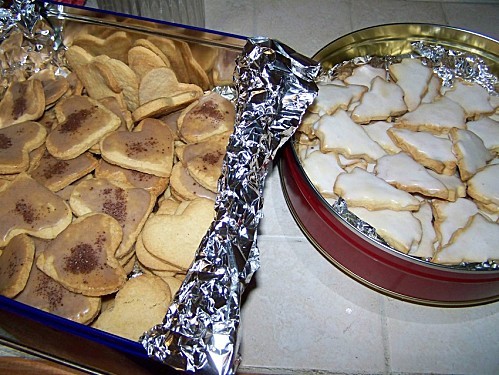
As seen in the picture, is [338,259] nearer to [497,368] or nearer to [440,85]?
[497,368]

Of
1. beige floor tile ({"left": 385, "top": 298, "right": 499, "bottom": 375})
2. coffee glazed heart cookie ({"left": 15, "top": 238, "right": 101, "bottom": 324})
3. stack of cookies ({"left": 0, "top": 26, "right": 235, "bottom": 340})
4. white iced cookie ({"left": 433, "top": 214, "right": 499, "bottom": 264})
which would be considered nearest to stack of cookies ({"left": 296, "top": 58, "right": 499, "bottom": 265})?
white iced cookie ({"left": 433, "top": 214, "right": 499, "bottom": 264})

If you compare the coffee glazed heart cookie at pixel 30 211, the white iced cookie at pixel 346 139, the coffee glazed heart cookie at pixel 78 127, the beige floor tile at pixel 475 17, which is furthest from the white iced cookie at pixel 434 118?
the coffee glazed heart cookie at pixel 30 211

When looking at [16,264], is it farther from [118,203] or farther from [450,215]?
[450,215]

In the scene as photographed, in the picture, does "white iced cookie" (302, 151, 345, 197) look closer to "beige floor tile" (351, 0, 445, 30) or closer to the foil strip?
the foil strip

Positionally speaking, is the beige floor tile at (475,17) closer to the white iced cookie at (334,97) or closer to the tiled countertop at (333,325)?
the white iced cookie at (334,97)

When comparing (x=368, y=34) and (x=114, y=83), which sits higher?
(x=368, y=34)

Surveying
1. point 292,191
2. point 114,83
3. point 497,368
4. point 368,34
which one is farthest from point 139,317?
point 368,34
